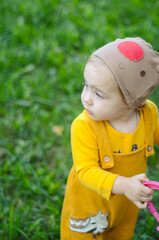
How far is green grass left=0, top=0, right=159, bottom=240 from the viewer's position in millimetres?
2213

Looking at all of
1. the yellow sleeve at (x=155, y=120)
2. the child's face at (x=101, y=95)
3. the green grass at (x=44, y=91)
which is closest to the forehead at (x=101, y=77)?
the child's face at (x=101, y=95)

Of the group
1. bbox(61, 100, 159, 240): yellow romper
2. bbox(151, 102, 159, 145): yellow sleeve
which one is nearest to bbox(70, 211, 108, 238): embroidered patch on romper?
bbox(61, 100, 159, 240): yellow romper

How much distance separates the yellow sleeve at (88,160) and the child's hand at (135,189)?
3cm

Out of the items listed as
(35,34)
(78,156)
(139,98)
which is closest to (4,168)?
(78,156)

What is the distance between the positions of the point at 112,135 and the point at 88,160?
0.16 metres

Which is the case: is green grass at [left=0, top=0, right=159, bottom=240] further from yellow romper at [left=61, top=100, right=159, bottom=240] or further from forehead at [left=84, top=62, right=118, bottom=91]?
forehead at [left=84, top=62, right=118, bottom=91]

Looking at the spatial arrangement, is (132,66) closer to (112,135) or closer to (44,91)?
(112,135)

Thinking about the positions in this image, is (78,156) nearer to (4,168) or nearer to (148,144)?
(148,144)

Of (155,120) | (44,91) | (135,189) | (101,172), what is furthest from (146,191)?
(44,91)

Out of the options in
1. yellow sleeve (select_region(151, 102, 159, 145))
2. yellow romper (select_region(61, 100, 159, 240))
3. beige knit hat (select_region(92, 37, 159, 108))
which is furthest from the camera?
yellow sleeve (select_region(151, 102, 159, 145))

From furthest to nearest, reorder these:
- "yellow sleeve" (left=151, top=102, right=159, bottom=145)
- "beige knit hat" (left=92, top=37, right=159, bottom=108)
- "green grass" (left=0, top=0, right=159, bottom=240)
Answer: "green grass" (left=0, top=0, right=159, bottom=240) → "yellow sleeve" (left=151, top=102, right=159, bottom=145) → "beige knit hat" (left=92, top=37, right=159, bottom=108)

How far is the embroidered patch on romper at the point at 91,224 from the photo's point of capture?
1.61 meters

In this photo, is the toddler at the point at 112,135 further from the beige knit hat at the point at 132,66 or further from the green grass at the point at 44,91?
the green grass at the point at 44,91

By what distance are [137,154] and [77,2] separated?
308 centimetres
